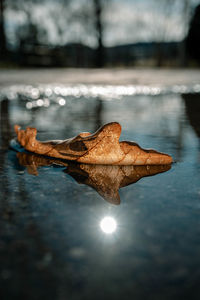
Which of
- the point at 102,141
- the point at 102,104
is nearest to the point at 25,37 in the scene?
the point at 102,104

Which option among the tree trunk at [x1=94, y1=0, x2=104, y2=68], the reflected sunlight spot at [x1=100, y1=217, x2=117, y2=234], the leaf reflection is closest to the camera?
the reflected sunlight spot at [x1=100, y1=217, x2=117, y2=234]

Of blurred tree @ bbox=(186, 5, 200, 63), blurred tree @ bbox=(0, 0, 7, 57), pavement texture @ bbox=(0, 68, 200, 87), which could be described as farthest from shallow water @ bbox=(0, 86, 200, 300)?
blurred tree @ bbox=(186, 5, 200, 63)

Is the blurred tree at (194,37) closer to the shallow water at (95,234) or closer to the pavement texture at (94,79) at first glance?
the pavement texture at (94,79)

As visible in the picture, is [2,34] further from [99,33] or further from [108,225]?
[108,225]

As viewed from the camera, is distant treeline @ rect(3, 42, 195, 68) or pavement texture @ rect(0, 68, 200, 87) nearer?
pavement texture @ rect(0, 68, 200, 87)

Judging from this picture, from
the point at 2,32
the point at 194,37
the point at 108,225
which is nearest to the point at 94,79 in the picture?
the point at 108,225

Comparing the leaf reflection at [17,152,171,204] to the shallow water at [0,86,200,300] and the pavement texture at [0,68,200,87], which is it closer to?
the shallow water at [0,86,200,300]
